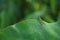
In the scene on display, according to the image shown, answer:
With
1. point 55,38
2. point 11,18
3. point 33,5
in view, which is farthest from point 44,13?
point 55,38

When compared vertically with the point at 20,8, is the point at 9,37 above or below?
below

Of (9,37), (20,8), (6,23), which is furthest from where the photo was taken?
(20,8)

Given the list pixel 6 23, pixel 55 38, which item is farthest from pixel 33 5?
pixel 55 38

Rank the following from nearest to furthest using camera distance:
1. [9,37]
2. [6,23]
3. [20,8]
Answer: [9,37] → [6,23] → [20,8]

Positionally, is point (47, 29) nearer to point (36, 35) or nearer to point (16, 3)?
point (36, 35)

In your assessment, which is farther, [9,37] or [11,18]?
[11,18]

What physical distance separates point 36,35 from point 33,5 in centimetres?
64

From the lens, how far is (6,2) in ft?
2.94

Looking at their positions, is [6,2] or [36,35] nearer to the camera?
[36,35]

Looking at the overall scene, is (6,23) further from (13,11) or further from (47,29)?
(47,29)

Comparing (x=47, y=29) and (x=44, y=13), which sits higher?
(x=44, y=13)

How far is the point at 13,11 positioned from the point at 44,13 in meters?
0.17

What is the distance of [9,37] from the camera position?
0.26 metres

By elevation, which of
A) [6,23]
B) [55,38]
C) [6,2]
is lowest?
[55,38]
